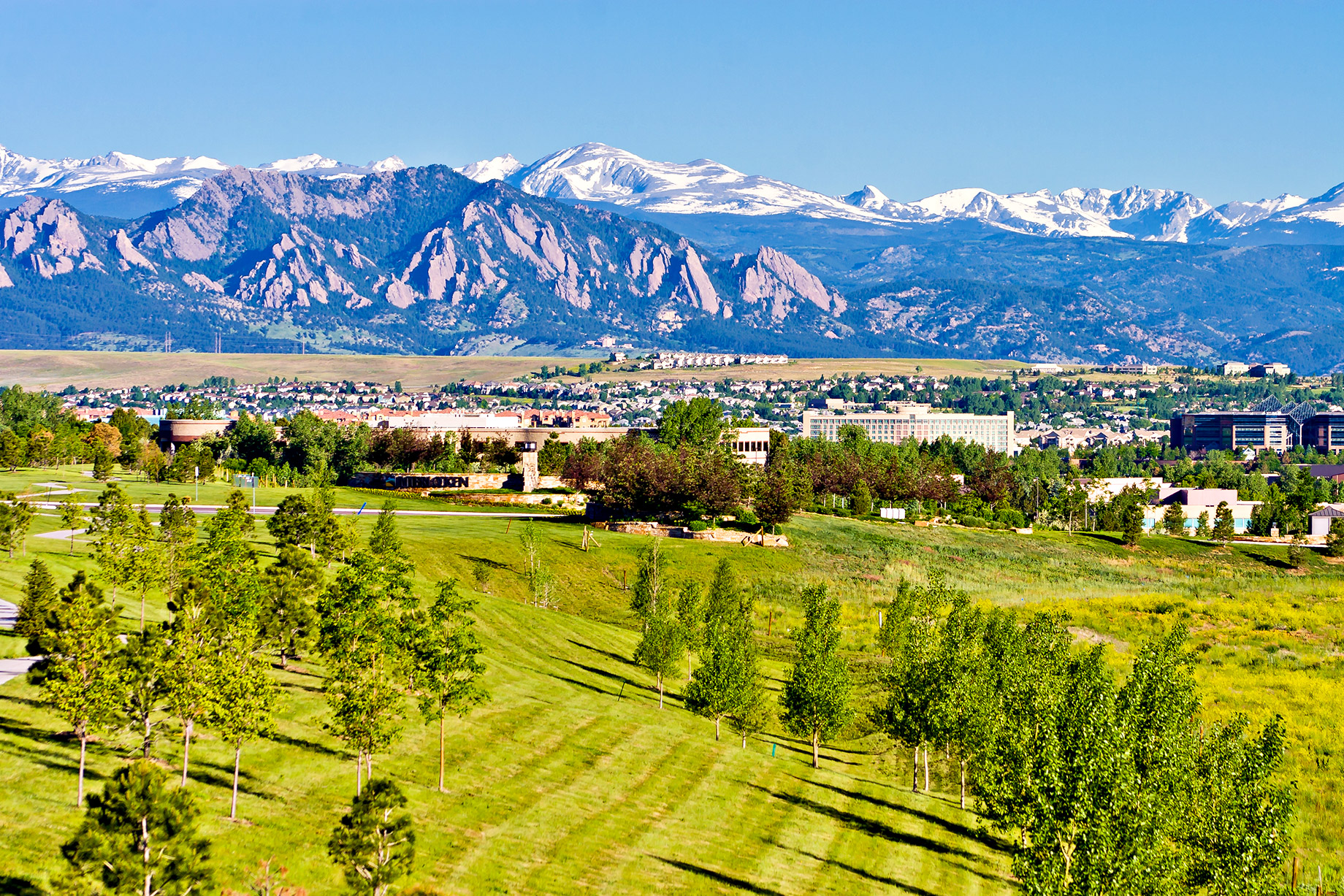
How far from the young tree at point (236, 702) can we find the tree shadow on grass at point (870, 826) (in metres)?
23.7

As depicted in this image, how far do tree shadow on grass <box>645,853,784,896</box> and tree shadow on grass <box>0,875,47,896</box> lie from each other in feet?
64.8

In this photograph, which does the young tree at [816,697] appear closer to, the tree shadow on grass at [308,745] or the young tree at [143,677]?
the tree shadow on grass at [308,745]

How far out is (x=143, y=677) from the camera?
1555 inches

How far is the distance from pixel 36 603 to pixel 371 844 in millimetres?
23538

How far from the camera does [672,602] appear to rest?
336 feet

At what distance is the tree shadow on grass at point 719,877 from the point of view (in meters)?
44.4

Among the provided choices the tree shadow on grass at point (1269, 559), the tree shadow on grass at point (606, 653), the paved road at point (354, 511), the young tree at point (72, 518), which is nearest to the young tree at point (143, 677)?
the young tree at point (72, 518)

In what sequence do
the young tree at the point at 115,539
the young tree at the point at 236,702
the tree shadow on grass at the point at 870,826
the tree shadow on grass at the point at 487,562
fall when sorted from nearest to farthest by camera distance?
the young tree at the point at 236,702
the tree shadow on grass at the point at 870,826
the young tree at the point at 115,539
the tree shadow on grass at the point at 487,562

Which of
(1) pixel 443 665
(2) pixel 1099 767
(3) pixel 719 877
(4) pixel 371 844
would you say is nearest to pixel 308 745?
(1) pixel 443 665

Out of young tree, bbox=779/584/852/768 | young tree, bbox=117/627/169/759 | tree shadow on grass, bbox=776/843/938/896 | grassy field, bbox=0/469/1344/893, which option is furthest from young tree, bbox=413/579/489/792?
young tree, bbox=779/584/852/768

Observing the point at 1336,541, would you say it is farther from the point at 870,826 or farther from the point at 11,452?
the point at 11,452

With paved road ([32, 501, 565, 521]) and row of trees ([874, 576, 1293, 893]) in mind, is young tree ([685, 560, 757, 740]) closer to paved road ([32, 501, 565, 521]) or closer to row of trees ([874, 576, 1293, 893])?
row of trees ([874, 576, 1293, 893])

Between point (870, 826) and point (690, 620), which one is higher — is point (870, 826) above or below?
below

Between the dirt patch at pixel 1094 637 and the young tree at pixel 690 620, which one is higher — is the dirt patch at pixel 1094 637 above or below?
below
